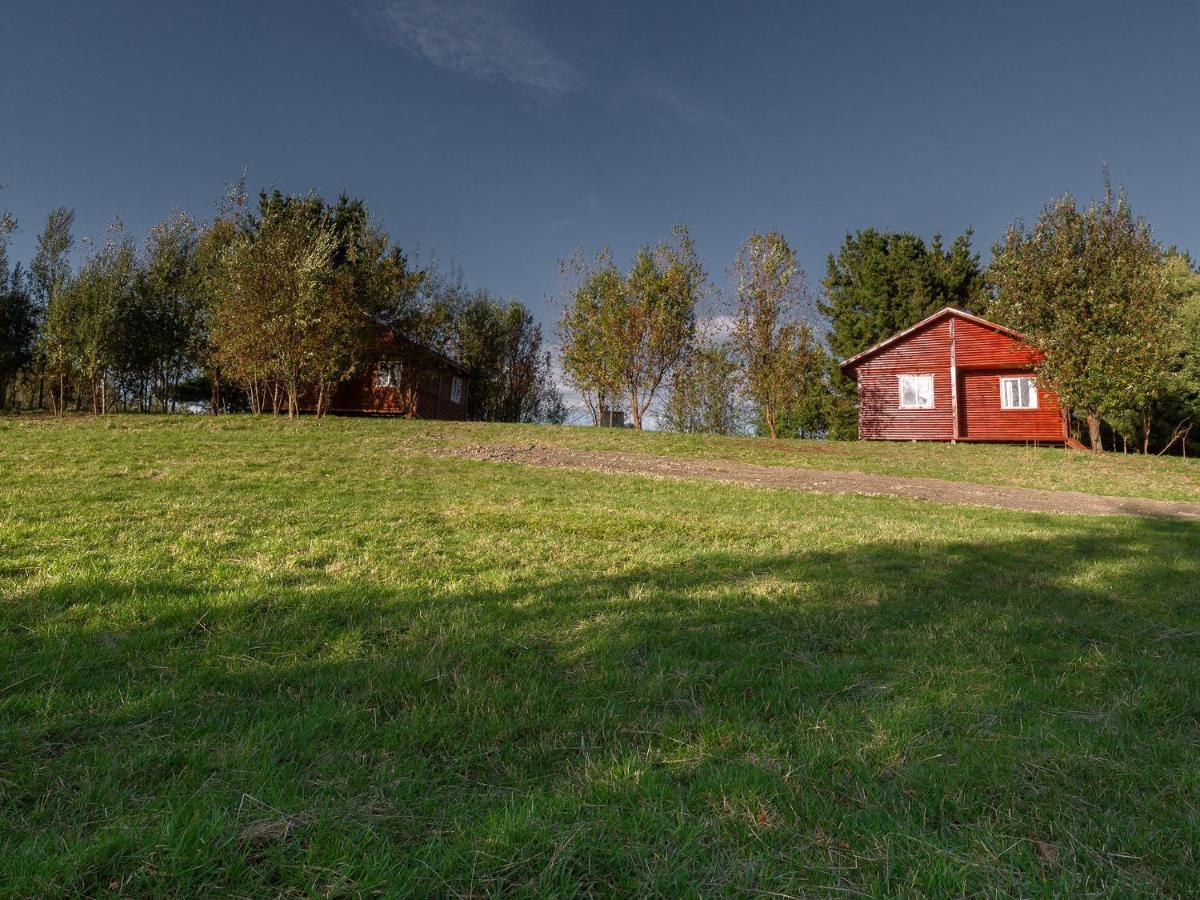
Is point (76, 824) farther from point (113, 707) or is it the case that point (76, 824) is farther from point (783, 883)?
point (783, 883)

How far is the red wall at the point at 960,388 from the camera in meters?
29.8

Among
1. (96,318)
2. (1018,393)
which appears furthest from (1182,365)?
(96,318)

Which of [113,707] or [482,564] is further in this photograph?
[482,564]

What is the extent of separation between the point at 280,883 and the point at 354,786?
0.48 meters

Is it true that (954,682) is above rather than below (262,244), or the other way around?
below

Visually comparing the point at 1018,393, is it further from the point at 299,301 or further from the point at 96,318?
the point at 96,318

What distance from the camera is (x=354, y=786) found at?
229 cm

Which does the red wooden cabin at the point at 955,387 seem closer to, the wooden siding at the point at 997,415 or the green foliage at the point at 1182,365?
the wooden siding at the point at 997,415

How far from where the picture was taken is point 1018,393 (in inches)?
1186

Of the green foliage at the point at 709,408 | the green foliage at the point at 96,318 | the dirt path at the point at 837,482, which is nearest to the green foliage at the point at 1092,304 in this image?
the dirt path at the point at 837,482

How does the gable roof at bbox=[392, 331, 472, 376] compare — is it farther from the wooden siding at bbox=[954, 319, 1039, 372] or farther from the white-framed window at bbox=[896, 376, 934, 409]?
the wooden siding at bbox=[954, 319, 1039, 372]

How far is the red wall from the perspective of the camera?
97.6ft

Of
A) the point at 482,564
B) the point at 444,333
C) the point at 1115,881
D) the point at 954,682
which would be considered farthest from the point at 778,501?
the point at 444,333

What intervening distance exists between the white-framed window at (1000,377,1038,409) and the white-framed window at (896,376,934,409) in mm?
3165
